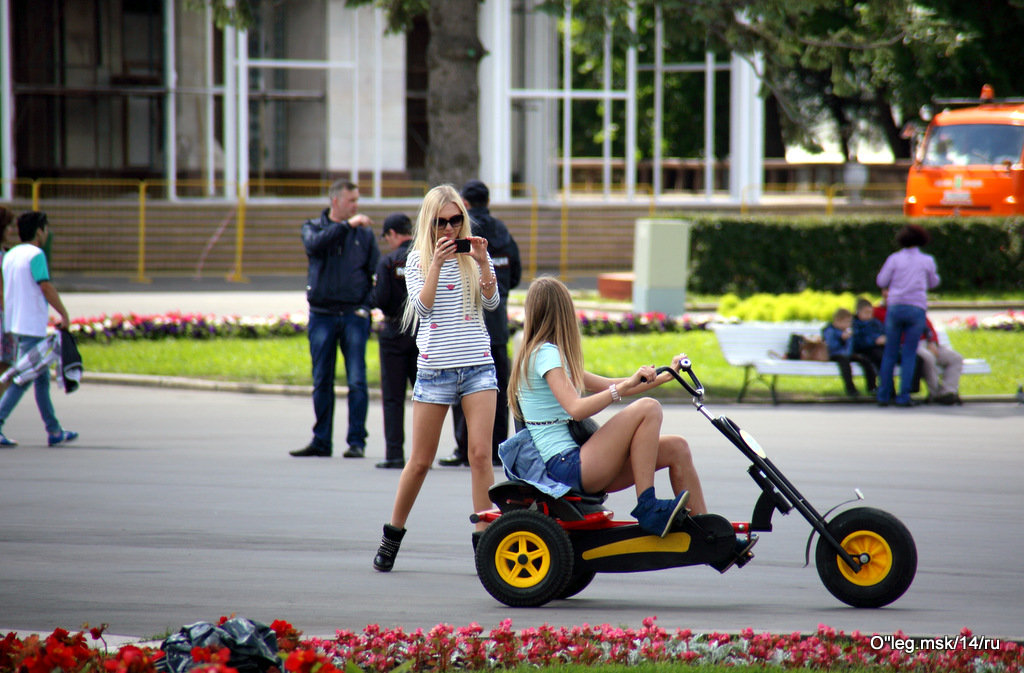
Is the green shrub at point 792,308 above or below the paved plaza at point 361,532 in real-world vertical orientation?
above

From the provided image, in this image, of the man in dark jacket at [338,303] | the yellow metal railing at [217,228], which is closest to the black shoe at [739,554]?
the man in dark jacket at [338,303]

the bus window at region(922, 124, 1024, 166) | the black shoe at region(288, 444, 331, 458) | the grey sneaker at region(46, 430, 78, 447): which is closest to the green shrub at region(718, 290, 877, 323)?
the black shoe at region(288, 444, 331, 458)

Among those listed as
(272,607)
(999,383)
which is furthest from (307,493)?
(999,383)

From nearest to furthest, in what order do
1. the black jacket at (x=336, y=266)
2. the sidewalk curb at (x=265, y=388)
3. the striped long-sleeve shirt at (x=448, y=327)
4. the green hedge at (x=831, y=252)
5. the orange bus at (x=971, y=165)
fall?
the striped long-sleeve shirt at (x=448, y=327) → the black jacket at (x=336, y=266) → the sidewalk curb at (x=265, y=388) → the green hedge at (x=831, y=252) → the orange bus at (x=971, y=165)

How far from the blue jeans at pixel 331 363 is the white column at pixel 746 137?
76.1ft

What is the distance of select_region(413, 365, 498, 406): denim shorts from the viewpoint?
6.48 m

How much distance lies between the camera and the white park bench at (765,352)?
12930 millimetres

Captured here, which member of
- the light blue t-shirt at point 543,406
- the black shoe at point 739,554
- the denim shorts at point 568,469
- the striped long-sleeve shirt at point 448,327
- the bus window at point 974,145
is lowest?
the black shoe at point 739,554

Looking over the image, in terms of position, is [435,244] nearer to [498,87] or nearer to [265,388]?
[265,388]

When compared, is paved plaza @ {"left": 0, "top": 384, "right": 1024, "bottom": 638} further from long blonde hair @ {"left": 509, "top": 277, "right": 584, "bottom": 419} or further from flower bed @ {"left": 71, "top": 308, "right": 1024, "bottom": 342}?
flower bed @ {"left": 71, "top": 308, "right": 1024, "bottom": 342}

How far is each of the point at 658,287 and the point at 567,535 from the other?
1408 centimetres

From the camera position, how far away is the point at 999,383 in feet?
45.9

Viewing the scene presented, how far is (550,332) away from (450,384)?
2.31ft

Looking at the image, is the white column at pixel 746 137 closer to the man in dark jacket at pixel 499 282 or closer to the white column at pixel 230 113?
the white column at pixel 230 113
